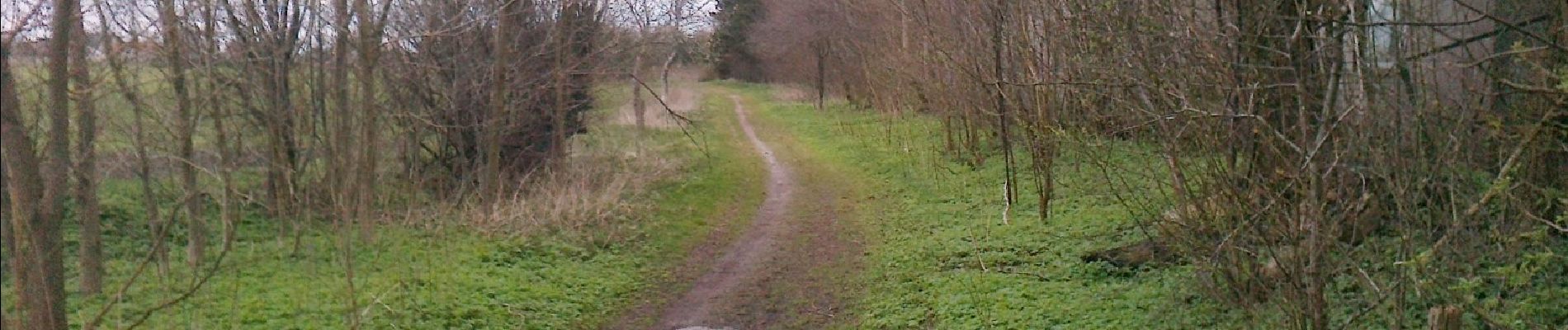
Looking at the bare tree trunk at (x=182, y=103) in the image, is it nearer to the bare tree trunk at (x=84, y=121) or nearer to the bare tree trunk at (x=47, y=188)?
the bare tree trunk at (x=84, y=121)

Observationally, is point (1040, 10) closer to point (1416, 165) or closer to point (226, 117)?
point (1416, 165)

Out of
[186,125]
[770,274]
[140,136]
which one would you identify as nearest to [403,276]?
[186,125]

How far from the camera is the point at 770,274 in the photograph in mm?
10797

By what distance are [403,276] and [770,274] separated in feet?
10.4

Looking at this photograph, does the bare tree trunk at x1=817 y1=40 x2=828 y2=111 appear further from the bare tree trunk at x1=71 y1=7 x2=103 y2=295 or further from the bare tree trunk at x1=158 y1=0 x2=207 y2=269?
the bare tree trunk at x1=71 y1=7 x2=103 y2=295

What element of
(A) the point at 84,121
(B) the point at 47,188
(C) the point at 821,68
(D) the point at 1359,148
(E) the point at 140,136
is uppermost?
(C) the point at 821,68

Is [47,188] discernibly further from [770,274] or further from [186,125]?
[770,274]

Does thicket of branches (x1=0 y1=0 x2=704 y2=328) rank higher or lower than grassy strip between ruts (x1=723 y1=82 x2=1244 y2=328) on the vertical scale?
higher

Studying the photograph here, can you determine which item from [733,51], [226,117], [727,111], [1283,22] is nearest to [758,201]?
[226,117]

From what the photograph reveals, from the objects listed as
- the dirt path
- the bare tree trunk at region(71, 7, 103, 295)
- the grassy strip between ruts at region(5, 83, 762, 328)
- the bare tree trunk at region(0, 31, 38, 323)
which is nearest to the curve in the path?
the dirt path

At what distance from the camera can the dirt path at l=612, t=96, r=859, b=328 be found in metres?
9.23

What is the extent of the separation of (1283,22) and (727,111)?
2851 cm

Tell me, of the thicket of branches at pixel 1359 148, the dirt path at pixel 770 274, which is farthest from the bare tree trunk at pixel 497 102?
the thicket of branches at pixel 1359 148

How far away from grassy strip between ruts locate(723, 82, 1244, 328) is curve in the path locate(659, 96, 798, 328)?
105 cm
